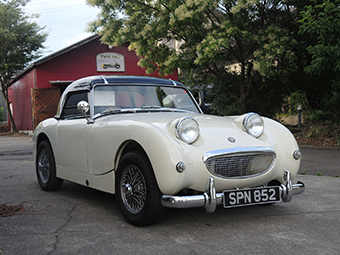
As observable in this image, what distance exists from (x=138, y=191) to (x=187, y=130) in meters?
0.75

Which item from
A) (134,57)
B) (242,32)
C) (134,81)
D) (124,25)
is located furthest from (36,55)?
(134,81)

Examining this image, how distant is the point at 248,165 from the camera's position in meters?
3.75

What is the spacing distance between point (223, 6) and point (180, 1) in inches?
58.1

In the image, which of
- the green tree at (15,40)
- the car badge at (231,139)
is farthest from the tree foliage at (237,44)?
the green tree at (15,40)

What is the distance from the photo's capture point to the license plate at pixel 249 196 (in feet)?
11.5

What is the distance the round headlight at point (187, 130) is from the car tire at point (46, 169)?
257 centimetres

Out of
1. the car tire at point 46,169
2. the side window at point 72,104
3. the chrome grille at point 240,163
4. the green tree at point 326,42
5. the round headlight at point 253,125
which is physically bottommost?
the car tire at point 46,169

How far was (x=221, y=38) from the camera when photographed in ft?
36.8

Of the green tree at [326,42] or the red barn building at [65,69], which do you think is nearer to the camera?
the green tree at [326,42]

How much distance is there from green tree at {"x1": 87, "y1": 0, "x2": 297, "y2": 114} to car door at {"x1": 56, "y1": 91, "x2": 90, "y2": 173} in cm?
652

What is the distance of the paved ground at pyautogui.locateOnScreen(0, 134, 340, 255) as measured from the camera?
10.4ft

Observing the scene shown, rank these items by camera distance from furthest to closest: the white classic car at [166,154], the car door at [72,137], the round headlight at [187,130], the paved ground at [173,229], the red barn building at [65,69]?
the red barn building at [65,69] < the car door at [72,137] < the round headlight at [187,130] < the white classic car at [166,154] < the paved ground at [173,229]

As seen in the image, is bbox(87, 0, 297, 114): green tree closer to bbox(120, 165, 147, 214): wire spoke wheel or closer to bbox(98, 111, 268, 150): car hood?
bbox(98, 111, 268, 150): car hood

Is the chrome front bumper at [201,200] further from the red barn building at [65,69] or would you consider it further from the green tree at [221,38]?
the red barn building at [65,69]
